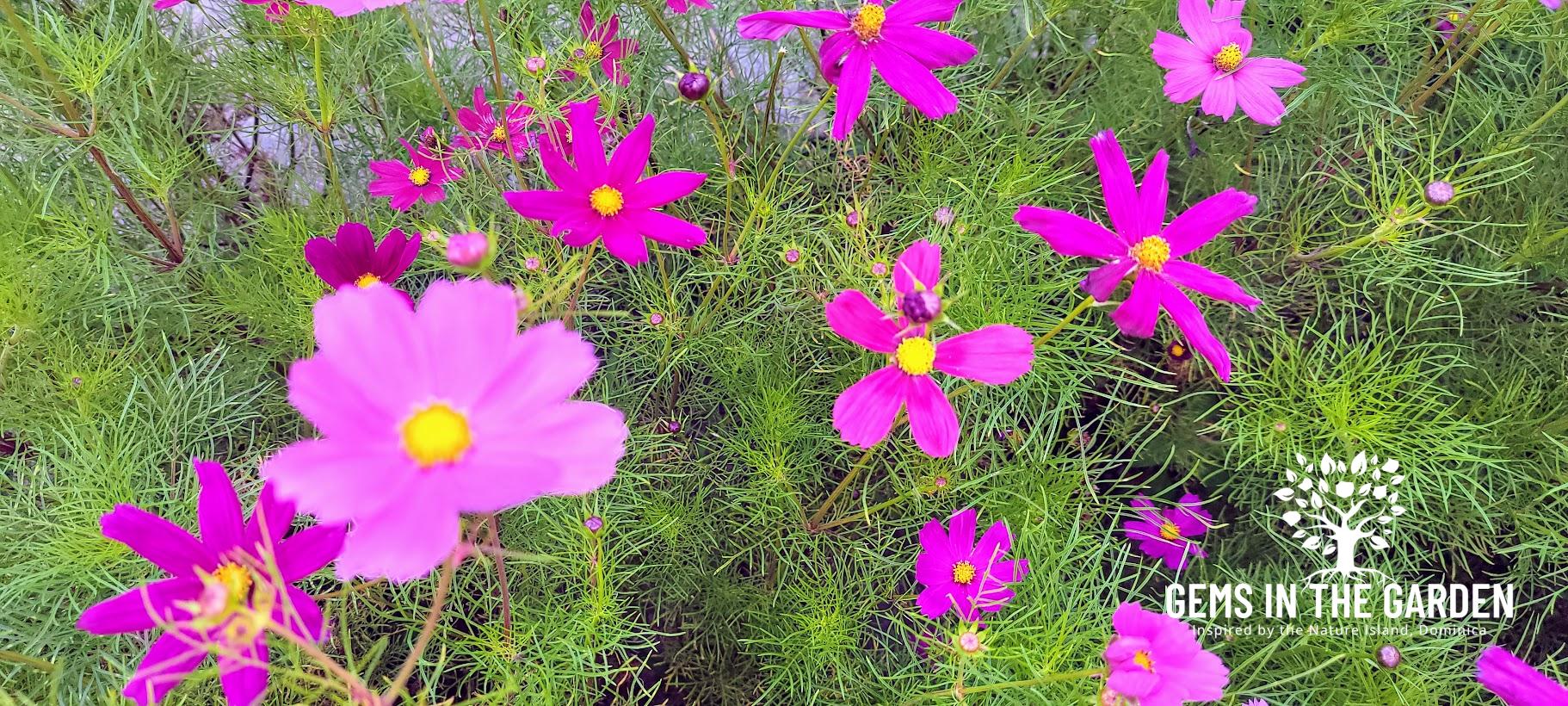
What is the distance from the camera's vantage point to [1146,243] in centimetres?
71

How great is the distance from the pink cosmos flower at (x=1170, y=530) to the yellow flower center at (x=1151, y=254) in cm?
37

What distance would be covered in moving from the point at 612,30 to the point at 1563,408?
3.87 feet

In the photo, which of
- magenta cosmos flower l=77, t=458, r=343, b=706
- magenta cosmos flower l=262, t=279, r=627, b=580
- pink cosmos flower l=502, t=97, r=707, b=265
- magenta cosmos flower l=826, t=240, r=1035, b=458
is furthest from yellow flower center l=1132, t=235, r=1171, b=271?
magenta cosmos flower l=77, t=458, r=343, b=706

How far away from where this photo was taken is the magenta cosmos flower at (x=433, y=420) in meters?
0.36

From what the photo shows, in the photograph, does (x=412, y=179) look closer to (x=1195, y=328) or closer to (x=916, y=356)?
(x=916, y=356)

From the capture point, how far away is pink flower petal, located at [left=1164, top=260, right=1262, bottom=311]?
27.7 inches

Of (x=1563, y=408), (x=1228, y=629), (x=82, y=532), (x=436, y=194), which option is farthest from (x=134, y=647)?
(x=1563, y=408)

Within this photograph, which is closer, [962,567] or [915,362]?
[915,362]

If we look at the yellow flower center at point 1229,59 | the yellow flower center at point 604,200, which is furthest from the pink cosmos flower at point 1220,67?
the yellow flower center at point 604,200

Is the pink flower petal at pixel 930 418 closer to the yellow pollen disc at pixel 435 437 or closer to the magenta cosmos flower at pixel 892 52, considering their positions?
the magenta cosmos flower at pixel 892 52

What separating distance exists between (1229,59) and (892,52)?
379 mm

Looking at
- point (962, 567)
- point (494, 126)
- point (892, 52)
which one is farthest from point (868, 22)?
point (962, 567)

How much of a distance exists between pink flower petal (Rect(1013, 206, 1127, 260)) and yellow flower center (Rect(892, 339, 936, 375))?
124 millimetres

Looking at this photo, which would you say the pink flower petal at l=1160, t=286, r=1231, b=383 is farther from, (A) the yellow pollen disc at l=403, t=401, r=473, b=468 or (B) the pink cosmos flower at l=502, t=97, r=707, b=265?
(A) the yellow pollen disc at l=403, t=401, r=473, b=468
